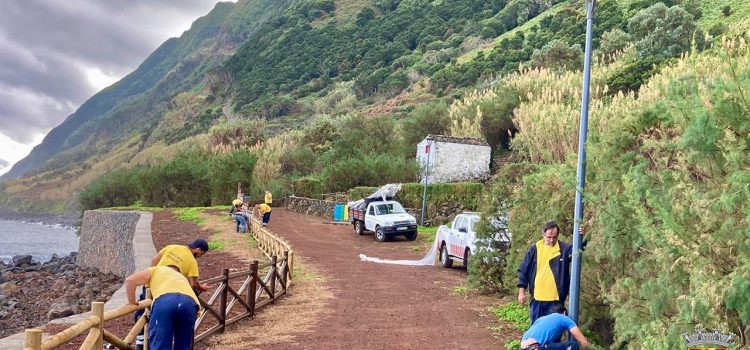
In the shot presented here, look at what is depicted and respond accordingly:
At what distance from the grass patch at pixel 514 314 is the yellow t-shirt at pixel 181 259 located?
5.17 meters

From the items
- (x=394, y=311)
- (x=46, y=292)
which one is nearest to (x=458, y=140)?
(x=46, y=292)

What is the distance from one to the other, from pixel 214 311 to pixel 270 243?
9.23 m

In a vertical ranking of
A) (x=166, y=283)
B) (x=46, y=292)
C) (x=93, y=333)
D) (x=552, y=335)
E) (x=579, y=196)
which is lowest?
(x=46, y=292)

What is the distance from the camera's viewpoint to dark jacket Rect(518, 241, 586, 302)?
777 centimetres

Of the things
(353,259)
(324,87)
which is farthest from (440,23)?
(353,259)

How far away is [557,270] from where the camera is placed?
7.79 meters

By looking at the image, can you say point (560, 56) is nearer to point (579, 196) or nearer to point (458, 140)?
point (458, 140)

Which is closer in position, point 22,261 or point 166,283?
point 166,283

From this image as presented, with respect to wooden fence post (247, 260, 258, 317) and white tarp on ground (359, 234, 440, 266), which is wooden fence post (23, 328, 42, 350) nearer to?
wooden fence post (247, 260, 258, 317)

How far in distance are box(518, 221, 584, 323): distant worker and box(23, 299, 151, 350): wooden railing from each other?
4267 mm
